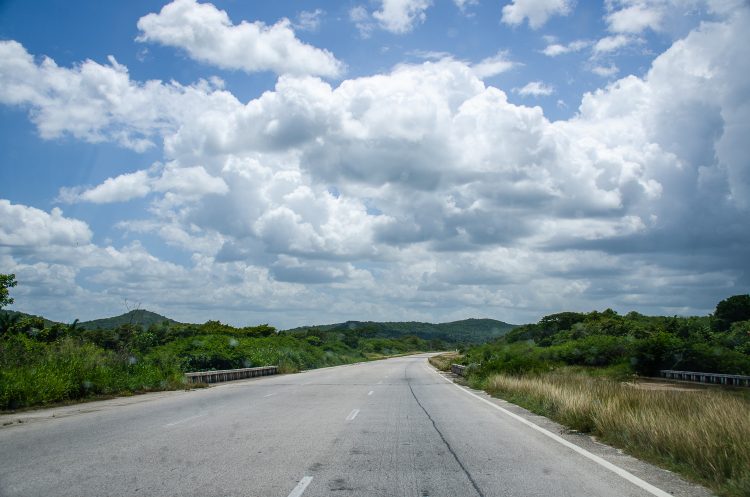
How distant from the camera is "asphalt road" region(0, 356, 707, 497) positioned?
739cm

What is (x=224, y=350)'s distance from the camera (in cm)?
4309

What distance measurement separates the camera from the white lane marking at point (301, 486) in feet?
22.9

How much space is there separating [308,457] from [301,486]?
2.04m

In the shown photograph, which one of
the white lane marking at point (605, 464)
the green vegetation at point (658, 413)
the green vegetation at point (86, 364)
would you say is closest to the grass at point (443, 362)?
the green vegetation at point (86, 364)

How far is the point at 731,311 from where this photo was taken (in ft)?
265

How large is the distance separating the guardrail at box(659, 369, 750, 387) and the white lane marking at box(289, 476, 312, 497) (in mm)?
33049

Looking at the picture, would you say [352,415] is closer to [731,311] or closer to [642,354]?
[642,354]

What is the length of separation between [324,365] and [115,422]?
56.0 meters

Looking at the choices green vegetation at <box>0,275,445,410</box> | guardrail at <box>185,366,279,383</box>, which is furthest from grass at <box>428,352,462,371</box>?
green vegetation at <box>0,275,445,410</box>

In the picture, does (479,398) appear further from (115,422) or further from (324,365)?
(324,365)

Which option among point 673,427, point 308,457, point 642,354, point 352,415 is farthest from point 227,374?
point 673,427

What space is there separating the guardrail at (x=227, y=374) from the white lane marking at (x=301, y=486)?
22716 millimetres

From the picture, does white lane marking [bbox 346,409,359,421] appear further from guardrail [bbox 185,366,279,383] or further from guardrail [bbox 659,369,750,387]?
guardrail [bbox 659,369,750,387]

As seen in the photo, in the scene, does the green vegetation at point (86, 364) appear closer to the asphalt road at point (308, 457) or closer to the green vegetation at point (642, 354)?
the asphalt road at point (308, 457)
